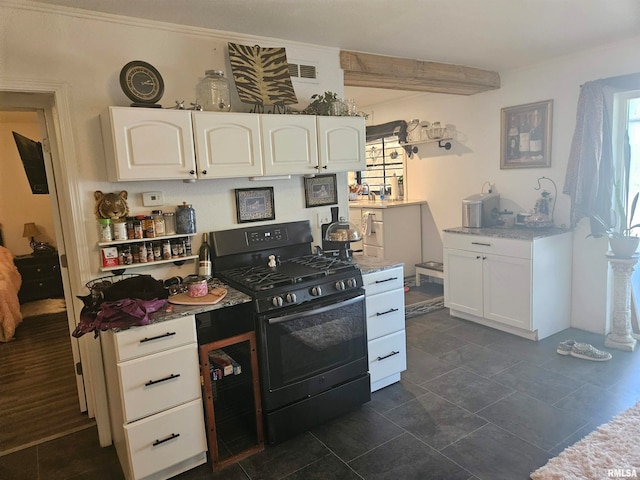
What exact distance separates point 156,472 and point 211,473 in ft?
0.92

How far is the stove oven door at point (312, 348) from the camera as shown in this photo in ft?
7.88

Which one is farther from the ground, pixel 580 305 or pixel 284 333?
pixel 284 333

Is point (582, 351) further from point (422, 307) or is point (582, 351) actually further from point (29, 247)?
point (29, 247)

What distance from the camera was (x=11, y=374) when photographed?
372 cm

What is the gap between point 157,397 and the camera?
84.5 inches

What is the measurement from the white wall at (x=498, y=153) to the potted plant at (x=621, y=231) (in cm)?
19

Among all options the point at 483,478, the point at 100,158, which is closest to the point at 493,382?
the point at 483,478

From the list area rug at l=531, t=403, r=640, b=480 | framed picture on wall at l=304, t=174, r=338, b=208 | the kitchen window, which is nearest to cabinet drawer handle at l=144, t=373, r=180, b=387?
framed picture on wall at l=304, t=174, r=338, b=208

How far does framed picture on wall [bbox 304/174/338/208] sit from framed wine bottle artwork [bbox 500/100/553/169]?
6.88 ft

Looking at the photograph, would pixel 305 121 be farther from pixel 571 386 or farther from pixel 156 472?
pixel 571 386

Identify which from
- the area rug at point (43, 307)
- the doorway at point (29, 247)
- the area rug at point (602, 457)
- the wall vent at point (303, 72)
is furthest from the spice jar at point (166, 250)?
the area rug at point (43, 307)

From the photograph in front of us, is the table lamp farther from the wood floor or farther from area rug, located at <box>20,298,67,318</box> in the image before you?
the wood floor

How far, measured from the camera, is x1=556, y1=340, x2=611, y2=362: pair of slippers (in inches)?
131

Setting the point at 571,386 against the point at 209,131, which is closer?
the point at 209,131
